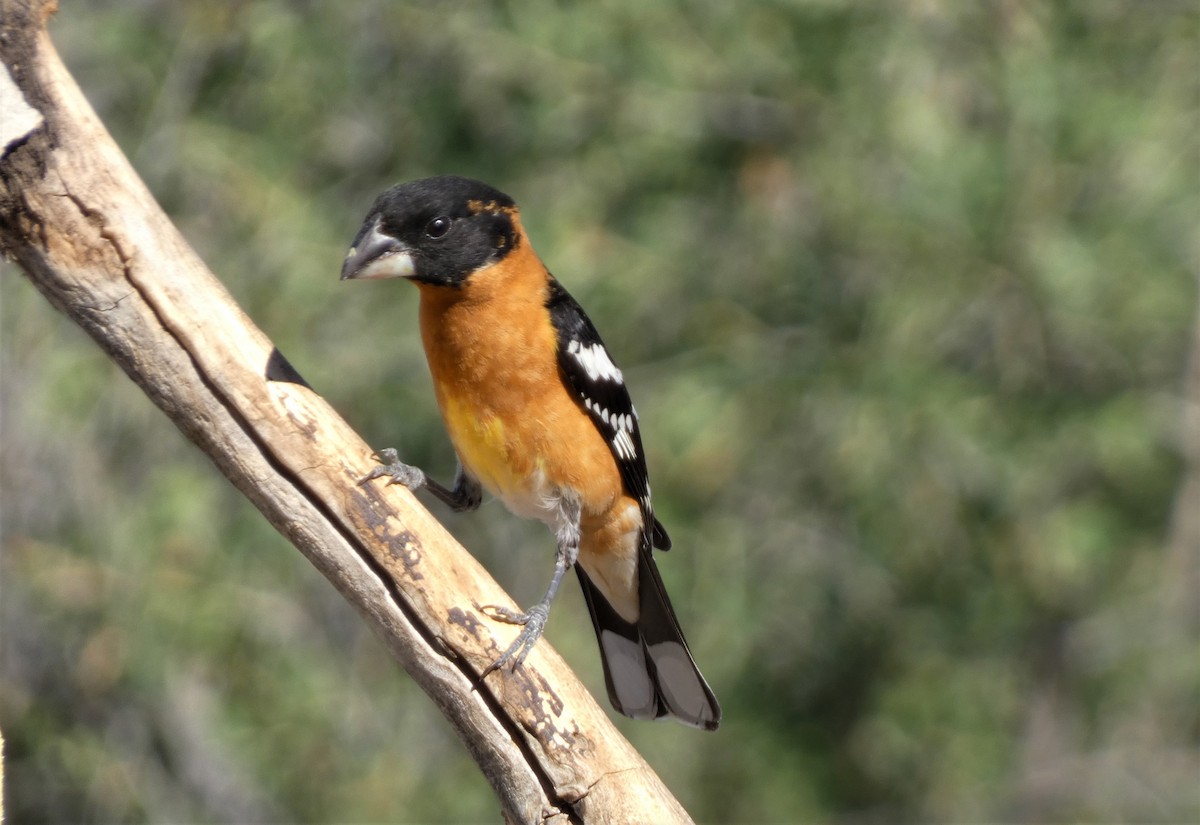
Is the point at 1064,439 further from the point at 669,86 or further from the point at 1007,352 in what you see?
the point at 669,86

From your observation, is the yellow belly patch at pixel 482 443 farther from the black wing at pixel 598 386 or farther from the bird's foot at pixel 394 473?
the bird's foot at pixel 394 473

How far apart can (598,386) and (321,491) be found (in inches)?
45.9

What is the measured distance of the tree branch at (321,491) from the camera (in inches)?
128

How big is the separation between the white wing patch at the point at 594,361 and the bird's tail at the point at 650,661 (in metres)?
0.63

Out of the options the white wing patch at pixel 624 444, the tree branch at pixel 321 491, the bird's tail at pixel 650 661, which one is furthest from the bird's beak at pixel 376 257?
the bird's tail at pixel 650 661

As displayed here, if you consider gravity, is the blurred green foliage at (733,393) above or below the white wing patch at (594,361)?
below

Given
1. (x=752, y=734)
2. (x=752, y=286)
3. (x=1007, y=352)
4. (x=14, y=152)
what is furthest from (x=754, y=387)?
(x=14, y=152)

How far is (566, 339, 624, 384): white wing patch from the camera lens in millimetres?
A: 4176

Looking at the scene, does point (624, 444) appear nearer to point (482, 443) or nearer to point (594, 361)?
point (594, 361)

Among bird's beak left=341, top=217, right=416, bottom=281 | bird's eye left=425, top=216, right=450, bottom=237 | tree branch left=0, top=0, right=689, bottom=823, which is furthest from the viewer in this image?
bird's eye left=425, top=216, right=450, bottom=237

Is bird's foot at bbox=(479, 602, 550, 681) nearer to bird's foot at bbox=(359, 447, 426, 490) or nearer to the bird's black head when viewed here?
bird's foot at bbox=(359, 447, 426, 490)

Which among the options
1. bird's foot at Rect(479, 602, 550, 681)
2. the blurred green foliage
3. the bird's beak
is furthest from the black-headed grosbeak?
the blurred green foliage

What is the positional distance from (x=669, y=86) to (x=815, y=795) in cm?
399

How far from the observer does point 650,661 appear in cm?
452
